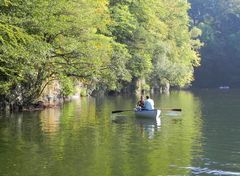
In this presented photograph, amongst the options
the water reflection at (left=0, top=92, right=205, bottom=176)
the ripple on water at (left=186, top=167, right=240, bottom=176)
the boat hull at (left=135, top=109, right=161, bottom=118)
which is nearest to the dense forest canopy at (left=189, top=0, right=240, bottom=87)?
the boat hull at (left=135, top=109, right=161, bottom=118)

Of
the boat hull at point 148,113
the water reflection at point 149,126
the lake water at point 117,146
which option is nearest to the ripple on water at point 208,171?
the lake water at point 117,146

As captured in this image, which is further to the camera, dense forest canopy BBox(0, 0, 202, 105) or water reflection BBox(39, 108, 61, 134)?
dense forest canopy BBox(0, 0, 202, 105)

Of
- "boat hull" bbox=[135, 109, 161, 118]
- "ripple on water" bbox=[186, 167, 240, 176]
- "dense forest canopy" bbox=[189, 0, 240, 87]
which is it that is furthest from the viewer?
"dense forest canopy" bbox=[189, 0, 240, 87]

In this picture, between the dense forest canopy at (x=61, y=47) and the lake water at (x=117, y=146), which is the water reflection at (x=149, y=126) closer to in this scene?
the lake water at (x=117, y=146)

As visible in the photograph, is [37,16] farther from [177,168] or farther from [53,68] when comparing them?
[177,168]

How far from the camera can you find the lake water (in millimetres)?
17938

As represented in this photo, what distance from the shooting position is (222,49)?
12481 centimetres

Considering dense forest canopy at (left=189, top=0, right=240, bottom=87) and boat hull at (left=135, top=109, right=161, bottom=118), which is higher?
dense forest canopy at (left=189, top=0, right=240, bottom=87)

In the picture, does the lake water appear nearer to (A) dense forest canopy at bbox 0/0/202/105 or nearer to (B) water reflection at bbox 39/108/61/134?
(B) water reflection at bbox 39/108/61/134

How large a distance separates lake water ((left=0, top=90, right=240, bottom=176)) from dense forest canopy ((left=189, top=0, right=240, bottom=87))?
89346mm

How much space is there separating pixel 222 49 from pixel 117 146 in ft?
346

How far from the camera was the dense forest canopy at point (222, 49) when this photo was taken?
124 m

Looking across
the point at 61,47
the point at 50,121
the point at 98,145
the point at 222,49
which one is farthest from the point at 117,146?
the point at 222,49

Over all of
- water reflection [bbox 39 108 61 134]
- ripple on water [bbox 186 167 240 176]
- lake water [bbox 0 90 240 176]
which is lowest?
ripple on water [bbox 186 167 240 176]
